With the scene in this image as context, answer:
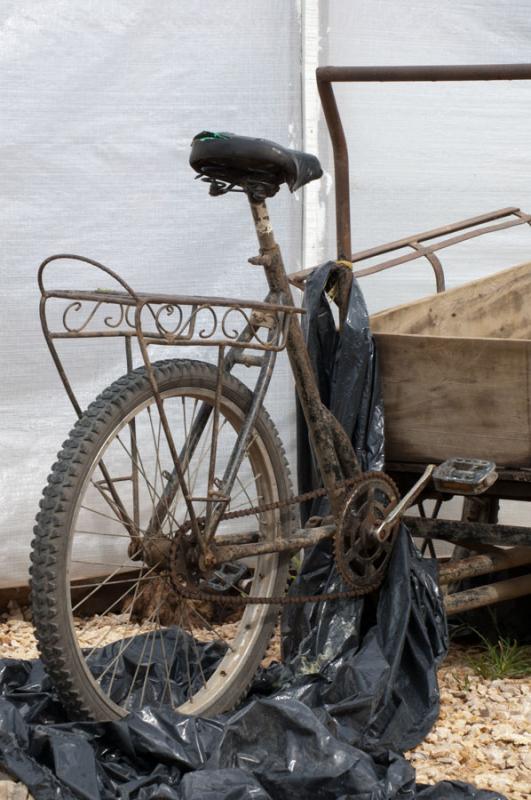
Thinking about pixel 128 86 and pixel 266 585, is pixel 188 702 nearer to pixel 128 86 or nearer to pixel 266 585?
pixel 266 585

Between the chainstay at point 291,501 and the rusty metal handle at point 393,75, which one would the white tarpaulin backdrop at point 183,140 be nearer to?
the rusty metal handle at point 393,75

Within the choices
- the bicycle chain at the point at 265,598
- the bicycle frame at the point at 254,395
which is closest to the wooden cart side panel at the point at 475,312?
the bicycle frame at the point at 254,395

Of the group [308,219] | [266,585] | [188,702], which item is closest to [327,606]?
[266,585]

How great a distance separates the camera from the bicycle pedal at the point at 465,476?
123 inches

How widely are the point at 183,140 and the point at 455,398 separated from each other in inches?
58.6

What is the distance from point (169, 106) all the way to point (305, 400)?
1.44 metres

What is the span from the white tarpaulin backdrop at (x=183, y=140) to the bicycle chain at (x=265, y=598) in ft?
3.84

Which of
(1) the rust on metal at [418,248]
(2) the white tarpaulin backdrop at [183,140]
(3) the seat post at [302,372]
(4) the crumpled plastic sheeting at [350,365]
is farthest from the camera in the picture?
(2) the white tarpaulin backdrop at [183,140]

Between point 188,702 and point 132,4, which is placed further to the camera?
point 132,4

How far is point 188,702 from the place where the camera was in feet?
10.2

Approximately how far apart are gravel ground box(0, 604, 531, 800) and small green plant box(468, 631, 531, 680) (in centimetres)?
3

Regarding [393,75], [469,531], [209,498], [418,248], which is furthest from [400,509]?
[393,75]

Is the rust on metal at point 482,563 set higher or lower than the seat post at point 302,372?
lower

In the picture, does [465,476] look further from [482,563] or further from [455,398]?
[482,563]
